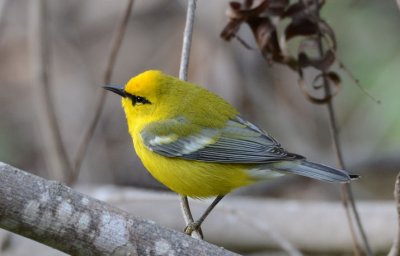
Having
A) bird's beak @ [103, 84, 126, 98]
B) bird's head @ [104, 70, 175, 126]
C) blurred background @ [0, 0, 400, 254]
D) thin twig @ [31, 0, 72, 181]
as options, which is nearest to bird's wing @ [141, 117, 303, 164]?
bird's head @ [104, 70, 175, 126]

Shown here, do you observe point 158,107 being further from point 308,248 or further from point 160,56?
point 160,56

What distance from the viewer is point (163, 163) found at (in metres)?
3.84

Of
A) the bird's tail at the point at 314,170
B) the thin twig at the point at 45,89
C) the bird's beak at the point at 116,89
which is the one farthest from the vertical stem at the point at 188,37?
the thin twig at the point at 45,89

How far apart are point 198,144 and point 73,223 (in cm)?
138

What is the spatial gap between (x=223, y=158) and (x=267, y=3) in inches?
36.1

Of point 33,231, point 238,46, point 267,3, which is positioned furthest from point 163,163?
point 238,46

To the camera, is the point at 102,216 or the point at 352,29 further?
the point at 352,29

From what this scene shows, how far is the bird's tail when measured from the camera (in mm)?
3557

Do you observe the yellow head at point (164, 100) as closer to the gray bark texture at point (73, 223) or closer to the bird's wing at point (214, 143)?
the bird's wing at point (214, 143)

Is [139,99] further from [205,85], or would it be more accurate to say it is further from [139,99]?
[205,85]

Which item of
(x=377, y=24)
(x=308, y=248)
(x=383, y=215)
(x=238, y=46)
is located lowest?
(x=308, y=248)

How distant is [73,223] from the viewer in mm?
2598

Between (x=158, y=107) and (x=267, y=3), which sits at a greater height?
(x=267, y=3)

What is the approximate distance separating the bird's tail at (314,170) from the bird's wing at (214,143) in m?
0.04
